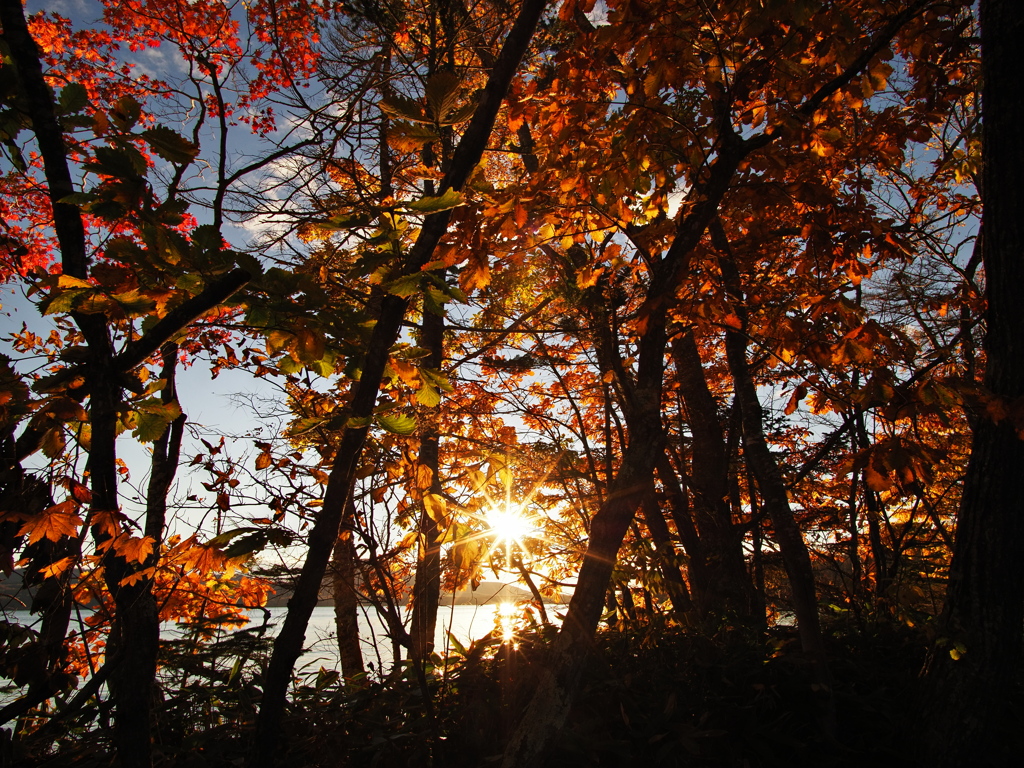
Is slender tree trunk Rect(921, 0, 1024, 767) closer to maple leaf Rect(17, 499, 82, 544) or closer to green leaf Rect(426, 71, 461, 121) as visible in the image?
green leaf Rect(426, 71, 461, 121)

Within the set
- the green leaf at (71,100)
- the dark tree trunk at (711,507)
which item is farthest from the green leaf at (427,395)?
the dark tree trunk at (711,507)

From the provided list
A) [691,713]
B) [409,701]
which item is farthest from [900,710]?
[409,701]

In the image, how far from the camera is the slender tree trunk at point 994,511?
2443 millimetres

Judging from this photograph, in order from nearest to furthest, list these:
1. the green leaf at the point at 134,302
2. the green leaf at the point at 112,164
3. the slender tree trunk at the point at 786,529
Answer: the green leaf at the point at 112,164 < the green leaf at the point at 134,302 < the slender tree trunk at the point at 786,529

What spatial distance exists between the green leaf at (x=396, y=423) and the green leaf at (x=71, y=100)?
1.33 metres

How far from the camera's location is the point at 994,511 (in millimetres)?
2494

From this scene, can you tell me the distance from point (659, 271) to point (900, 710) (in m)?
2.74

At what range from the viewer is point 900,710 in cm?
289

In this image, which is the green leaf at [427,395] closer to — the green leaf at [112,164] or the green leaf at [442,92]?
the green leaf at [442,92]

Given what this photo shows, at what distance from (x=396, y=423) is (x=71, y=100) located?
1420mm

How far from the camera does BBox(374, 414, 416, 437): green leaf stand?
1.50 m

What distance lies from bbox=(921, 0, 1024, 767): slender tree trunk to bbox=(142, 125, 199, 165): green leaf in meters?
3.33

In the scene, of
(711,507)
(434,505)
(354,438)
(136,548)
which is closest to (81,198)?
(354,438)

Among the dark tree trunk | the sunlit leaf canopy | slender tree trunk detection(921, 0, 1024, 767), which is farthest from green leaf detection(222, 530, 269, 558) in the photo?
the dark tree trunk
